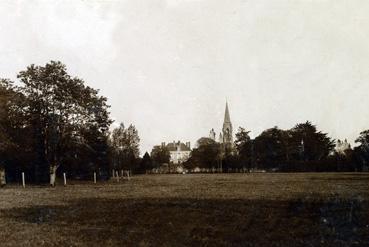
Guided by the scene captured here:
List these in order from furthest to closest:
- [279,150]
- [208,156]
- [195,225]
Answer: [208,156]
[279,150]
[195,225]

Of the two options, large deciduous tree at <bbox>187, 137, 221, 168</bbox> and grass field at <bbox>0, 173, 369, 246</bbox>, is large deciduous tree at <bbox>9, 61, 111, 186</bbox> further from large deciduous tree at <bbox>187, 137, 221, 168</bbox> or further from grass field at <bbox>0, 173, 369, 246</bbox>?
large deciduous tree at <bbox>187, 137, 221, 168</bbox>

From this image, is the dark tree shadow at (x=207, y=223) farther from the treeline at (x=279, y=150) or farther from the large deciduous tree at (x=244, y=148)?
the large deciduous tree at (x=244, y=148)

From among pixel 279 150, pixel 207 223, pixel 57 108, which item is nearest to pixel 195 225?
pixel 207 223

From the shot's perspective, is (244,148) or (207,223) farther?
(244,148)

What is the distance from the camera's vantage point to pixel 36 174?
56719 millimetres

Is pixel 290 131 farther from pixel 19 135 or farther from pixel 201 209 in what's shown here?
pixel 201 209

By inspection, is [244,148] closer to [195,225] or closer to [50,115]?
[50,115]

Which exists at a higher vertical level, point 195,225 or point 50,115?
point 50,115

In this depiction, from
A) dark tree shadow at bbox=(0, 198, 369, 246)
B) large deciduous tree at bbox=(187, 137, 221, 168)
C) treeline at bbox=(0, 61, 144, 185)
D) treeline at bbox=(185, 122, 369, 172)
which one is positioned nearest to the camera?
dark tree shadow at bbox=(0, 198, 369, 246)

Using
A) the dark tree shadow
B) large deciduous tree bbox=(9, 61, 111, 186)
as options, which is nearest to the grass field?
the dark tree shadow

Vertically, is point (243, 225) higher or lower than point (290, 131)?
lower

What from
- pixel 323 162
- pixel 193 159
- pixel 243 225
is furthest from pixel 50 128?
pixel 193 159

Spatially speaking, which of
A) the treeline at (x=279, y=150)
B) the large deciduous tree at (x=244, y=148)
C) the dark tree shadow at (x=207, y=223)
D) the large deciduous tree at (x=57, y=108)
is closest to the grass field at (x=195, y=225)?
the dark tree shadow at (x=207, y=223)

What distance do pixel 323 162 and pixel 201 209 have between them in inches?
3238
